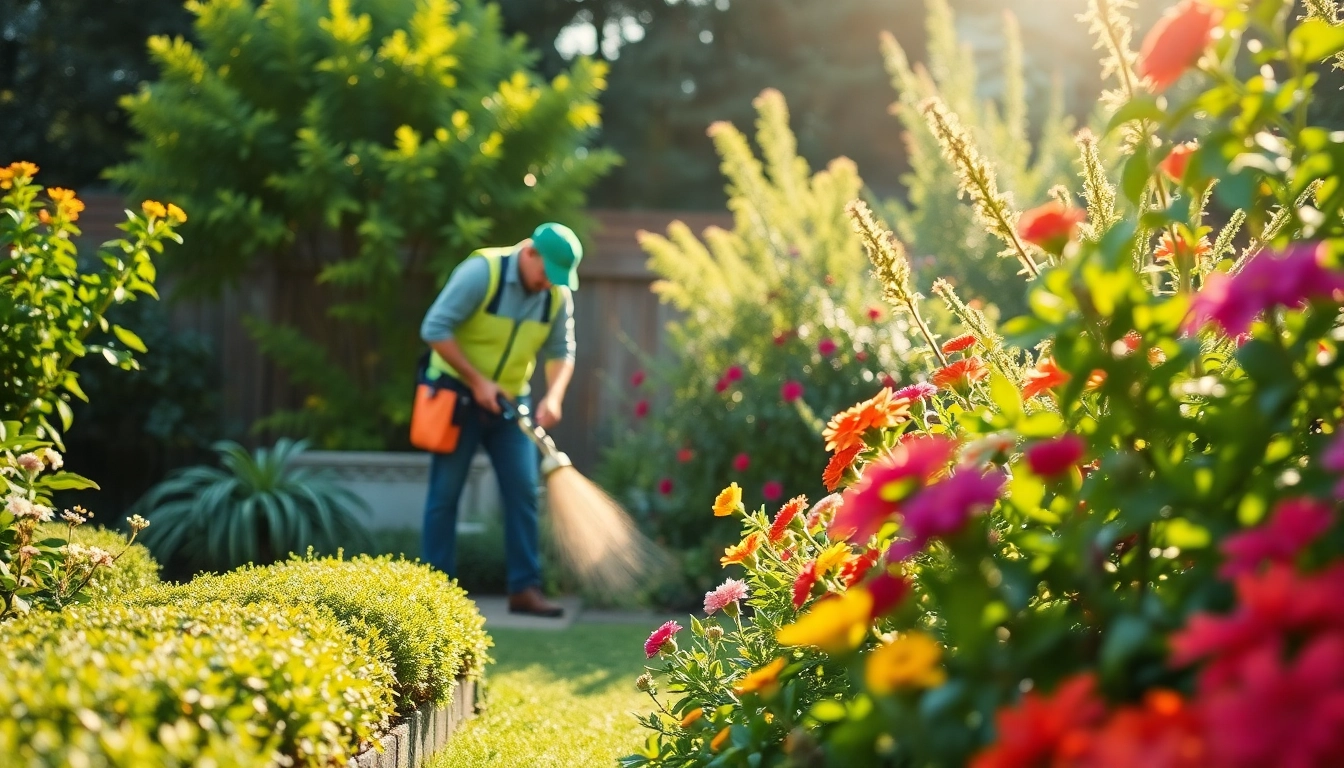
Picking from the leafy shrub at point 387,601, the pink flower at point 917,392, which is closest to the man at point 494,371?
the leafy shrub at point 387,601

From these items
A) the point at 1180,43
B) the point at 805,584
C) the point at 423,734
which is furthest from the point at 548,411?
the point at 1180,43

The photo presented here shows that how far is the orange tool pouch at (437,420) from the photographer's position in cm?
507

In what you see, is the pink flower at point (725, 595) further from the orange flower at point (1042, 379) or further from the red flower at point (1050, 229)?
the red flower at point (1050, 229)

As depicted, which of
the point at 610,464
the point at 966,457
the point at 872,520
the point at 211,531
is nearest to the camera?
the point at 872,520

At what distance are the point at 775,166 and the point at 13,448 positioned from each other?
4.79m

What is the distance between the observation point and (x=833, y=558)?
6.81 feet

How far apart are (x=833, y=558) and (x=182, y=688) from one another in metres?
1.01

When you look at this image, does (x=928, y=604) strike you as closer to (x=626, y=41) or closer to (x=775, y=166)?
(x=775, y=166)

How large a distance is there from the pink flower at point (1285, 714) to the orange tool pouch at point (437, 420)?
4.28 m

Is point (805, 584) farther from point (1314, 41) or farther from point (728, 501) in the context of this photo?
point (1314, 41)

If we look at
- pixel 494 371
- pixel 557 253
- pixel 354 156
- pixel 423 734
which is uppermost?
pixel 354 156

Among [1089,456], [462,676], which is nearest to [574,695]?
[462,676]

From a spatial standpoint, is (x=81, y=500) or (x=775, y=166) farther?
(x=81, y=500)

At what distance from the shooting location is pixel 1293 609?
3.43 ft
